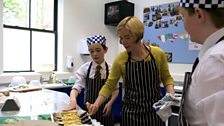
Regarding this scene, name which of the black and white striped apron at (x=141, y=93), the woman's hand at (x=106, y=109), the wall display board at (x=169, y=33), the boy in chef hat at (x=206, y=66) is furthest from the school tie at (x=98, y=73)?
the wall display board at (x=169, y=33)

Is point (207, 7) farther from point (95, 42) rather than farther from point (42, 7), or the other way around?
point (42, 7)

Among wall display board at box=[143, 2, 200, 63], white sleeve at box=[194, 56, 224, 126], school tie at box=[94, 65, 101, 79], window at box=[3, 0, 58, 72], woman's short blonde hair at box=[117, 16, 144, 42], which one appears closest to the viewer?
white sleeve at box=[194, 56, 224, 126]

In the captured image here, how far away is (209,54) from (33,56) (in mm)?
3666

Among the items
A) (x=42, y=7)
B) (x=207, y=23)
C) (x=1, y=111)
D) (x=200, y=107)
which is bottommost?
(x=1, y=111)

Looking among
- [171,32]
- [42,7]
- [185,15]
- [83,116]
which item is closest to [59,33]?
[42,7]

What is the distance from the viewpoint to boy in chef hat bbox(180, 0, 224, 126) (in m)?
0.54

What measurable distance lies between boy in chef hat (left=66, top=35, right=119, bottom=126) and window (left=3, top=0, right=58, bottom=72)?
1929 mm

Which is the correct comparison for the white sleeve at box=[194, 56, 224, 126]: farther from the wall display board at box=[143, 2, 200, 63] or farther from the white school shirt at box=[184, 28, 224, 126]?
the wall display board at box=[143, 2, 200, 63]

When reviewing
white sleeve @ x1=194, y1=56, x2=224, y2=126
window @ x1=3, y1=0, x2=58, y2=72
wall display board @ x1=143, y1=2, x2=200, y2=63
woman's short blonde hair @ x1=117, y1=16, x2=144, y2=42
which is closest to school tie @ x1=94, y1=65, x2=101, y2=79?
woman's short blonde hair @ x1=117, y1=16, x2=144, y2=42

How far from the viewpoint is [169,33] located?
397 cm

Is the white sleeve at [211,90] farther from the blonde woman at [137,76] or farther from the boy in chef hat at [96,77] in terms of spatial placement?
the boy in chef hat at [96,77]

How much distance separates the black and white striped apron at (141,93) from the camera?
154 centimetres

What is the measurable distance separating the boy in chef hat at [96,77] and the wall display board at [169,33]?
2143 mm

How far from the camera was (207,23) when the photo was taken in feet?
2.07
